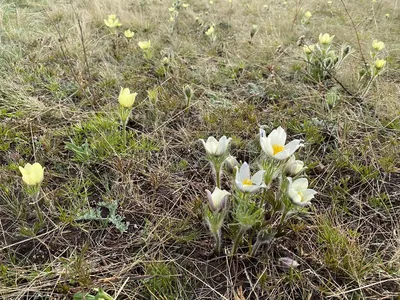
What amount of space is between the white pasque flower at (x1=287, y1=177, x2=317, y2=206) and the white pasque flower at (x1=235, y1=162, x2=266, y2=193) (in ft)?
0.35

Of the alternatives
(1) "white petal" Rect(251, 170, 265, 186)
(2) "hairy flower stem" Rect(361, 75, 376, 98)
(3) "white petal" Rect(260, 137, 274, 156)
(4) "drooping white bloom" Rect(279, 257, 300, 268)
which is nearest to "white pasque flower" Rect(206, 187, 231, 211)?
(1) "white petal" Rect(251, 170, 265, 186)

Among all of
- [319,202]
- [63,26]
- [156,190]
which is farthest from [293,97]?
[63,26]

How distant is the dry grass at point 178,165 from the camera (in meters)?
1.41

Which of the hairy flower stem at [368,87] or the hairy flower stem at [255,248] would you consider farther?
the hairy flower stem at [368,87]

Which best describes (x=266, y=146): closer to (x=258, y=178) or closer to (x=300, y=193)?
(x=258, y=178)

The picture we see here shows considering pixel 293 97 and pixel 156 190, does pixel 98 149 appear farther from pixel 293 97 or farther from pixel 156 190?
pixel 293 97

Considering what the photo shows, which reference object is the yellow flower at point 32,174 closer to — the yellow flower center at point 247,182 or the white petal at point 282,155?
the yellow flower center at point 247,182

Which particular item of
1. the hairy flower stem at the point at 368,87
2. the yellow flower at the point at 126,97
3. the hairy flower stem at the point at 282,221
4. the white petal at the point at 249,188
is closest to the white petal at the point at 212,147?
the white petal at the point at 249,188

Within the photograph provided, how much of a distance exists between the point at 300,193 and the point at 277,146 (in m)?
0.21

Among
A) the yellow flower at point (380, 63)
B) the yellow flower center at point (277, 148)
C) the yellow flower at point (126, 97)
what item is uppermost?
the yellow flower center at point (277, 148)

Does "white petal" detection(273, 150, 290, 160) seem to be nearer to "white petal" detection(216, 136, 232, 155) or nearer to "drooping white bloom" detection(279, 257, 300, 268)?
"white petal" detection(216, 136, 232, 155)

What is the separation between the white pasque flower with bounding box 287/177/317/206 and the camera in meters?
1.28

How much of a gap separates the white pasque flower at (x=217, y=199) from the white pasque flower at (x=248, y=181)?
0.23 feet

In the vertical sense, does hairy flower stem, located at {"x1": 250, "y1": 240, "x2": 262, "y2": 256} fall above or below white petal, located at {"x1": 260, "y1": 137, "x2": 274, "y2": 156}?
below
